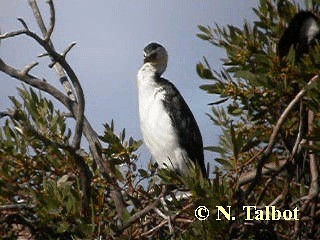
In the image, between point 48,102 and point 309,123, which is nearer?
point 309,123

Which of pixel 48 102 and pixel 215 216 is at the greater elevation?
pixel 48 102

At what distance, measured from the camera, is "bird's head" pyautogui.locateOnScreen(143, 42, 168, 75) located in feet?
13.0

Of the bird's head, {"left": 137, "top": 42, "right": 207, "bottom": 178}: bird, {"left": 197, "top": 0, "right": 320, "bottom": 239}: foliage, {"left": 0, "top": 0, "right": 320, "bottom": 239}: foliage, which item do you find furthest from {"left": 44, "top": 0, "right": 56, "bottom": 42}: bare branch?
the bird's head

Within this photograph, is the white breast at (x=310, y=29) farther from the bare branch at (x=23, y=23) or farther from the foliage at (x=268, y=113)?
the bare branch at (x=23, y=23)

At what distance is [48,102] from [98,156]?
0.27 meters

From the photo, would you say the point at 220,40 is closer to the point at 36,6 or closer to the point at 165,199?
the point at 165,199

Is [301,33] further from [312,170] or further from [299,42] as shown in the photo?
[312,170]

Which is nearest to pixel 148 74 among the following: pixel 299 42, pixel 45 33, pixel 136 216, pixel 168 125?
pixel 168 125

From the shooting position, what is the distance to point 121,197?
2232mm

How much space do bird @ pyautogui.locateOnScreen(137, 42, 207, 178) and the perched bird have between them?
5.10 ft

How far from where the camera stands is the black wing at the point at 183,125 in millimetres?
3648

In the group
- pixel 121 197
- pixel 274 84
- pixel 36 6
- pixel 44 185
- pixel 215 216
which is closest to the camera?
pixel 215 216

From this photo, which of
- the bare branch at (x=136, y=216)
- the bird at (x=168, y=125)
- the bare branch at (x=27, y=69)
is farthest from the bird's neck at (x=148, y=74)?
the bare branch at (x=136, y=216)

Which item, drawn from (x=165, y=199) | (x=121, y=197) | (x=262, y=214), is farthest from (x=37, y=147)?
(x=262, y=214)
